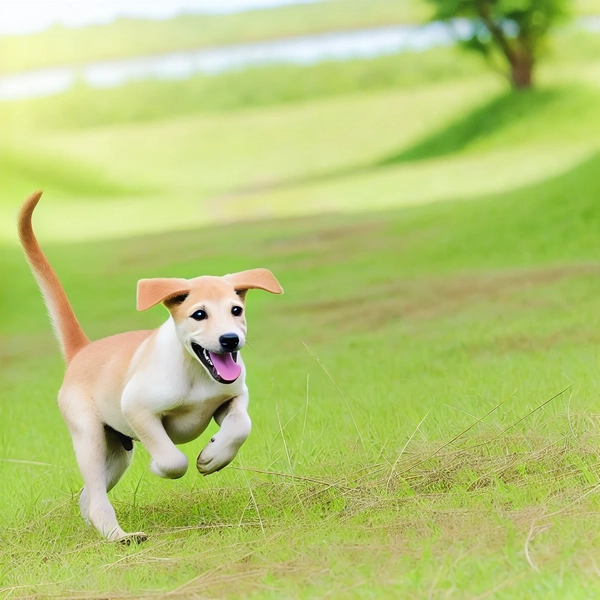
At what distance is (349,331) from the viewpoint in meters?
11.2

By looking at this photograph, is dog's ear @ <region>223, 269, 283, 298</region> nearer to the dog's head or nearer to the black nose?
the dog's head

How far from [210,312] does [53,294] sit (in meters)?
1.29

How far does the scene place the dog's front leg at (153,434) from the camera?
5035 mm

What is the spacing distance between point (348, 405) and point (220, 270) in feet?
27.9

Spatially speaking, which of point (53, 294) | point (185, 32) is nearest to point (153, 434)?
point (53, 294)

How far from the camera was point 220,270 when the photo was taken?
1561 cm

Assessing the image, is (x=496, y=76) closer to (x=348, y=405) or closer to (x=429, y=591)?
(x=348, y=405)

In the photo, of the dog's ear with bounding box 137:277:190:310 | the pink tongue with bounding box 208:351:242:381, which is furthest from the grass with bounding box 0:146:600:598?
the dog's ear with bounding box 137:277:190:310

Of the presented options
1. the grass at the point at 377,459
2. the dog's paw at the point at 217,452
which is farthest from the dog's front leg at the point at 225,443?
the grass at the point at 377,459

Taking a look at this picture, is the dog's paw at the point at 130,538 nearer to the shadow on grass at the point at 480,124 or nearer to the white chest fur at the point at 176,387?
the white chest fur at the point at 176,387

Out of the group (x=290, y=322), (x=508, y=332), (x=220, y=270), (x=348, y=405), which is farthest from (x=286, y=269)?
(x=348, y=405)

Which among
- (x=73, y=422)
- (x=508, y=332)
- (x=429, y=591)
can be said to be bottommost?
(x=508, y=332)

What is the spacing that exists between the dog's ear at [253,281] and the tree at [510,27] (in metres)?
17.4

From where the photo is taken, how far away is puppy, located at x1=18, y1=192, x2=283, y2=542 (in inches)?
193
